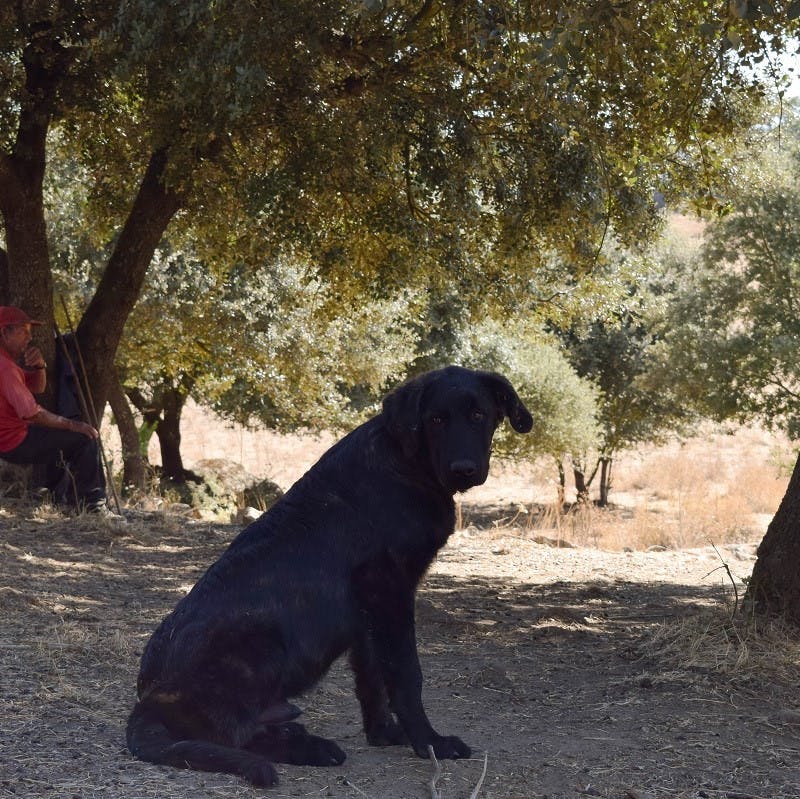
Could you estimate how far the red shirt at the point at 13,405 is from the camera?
337 inches

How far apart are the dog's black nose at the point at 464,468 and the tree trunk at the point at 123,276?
707 centimetres

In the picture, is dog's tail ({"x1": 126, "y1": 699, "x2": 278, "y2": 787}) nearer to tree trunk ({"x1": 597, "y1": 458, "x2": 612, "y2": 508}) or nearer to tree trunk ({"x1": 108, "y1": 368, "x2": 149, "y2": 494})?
tree trunk ({"x1": 108, "y1": 368, "x2": 149, "y2": 494})

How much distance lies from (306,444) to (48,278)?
29.7m

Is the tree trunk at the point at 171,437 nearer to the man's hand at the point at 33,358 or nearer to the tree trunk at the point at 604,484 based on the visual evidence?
the man's hand at the point at 33,358

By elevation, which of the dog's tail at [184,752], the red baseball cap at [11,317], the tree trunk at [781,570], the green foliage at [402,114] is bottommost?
the dog's tail at [184,752]

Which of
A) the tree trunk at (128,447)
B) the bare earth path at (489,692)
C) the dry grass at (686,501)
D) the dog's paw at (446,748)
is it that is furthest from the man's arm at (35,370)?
the dog's paw at (446,748)

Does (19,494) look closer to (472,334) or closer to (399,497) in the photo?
(399,497)

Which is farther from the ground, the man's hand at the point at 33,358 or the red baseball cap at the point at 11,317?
the red baseball cap at the point at 11,317

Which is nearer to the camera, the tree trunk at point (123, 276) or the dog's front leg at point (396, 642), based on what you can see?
the dog's front leg at point (396, 642)

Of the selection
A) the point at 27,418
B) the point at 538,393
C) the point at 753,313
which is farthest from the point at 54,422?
the point at 753,313

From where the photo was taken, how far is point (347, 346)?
18.3 meters

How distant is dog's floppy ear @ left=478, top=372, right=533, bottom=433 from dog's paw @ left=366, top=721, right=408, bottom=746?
4.66 feet

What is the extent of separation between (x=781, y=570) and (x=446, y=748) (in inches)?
106

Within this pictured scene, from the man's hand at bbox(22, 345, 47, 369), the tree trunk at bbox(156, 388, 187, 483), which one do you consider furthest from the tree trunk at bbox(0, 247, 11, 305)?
the tree trunk at bbox(156, 388, 187, 483)
